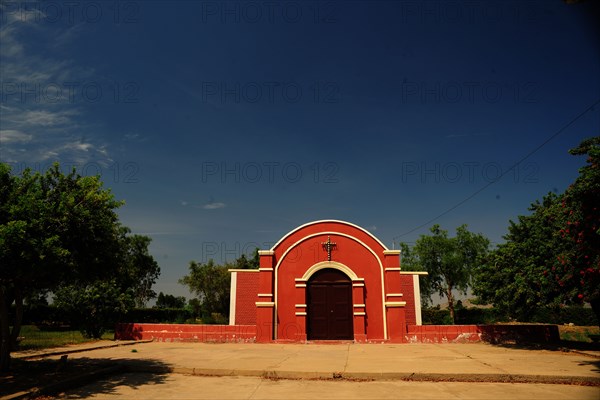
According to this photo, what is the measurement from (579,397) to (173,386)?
8.33m

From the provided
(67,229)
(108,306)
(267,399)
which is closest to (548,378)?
(267,399)

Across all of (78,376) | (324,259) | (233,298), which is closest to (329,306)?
(324,259)

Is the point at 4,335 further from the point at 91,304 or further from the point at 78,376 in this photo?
the point at 91,304

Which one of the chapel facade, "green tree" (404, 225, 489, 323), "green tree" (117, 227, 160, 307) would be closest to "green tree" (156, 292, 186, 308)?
"green tree" (117, 227, 160, 307)

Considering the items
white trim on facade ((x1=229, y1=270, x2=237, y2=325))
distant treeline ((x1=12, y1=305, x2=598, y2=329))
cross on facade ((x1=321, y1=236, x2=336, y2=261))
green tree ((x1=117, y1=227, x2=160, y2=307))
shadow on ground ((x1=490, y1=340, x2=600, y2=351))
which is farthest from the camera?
green tree ((x1=117, y1=227, x2=160, y2=307))

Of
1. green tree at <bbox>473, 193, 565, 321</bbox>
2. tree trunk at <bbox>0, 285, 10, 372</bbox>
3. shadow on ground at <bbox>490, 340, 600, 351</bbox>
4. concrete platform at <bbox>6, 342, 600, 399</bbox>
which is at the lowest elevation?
shadow on ground at <bbox>490, 340, 600, 351</bbox>

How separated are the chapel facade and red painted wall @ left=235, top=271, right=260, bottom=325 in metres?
3.00

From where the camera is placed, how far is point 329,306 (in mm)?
20234

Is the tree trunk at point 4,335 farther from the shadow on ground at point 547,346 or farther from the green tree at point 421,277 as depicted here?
the green tree at point 421,277

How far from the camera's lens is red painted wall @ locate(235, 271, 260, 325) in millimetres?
22844

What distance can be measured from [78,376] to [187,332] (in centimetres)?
1181

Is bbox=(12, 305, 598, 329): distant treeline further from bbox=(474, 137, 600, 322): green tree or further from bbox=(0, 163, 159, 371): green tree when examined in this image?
bbox=(0, 163, 159, 371): green tree

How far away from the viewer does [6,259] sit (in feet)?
25.6

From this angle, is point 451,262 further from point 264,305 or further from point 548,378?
point 548,378
